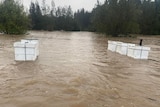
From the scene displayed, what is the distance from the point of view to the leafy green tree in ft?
94.0

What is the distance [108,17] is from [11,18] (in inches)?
587

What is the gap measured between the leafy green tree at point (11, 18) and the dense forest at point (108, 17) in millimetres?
201

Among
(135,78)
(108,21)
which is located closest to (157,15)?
(108,21)

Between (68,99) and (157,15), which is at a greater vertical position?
(157,15)

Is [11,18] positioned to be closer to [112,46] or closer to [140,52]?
[112,46]

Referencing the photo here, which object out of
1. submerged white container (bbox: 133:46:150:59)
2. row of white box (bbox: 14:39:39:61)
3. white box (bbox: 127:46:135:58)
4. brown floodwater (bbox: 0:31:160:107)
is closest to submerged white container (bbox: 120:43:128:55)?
white box (bbox: 127:46:135:58)

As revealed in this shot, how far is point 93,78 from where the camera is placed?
238 inches

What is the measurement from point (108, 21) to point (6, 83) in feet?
94.0

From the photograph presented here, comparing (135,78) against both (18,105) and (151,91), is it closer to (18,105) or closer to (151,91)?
(151,91)

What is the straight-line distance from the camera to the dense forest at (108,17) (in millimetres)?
31641

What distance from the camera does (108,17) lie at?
32094 mm

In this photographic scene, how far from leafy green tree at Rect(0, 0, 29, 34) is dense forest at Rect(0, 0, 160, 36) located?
0.66 feet

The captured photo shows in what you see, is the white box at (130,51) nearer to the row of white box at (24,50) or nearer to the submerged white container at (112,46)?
the submerged white container at (112,46)

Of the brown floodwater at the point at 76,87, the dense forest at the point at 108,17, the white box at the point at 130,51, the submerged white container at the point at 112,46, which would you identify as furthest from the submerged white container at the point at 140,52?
the dense forest at the point at 108,17
